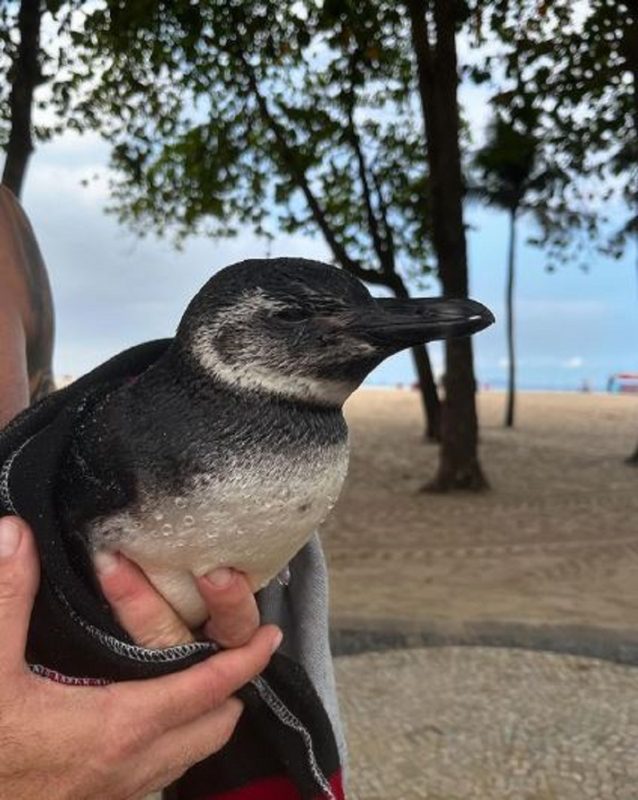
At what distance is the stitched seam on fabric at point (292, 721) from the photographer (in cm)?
112

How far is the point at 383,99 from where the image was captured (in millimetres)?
13508

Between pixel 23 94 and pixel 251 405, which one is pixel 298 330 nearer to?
pixel 251 405

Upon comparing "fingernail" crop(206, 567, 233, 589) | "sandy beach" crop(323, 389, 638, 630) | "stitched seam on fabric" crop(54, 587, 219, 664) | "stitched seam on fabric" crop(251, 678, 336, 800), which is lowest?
"sandy beach" crop(323, 389, 638, 630)

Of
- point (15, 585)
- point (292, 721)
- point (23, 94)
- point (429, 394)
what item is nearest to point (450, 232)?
point (23, 94)

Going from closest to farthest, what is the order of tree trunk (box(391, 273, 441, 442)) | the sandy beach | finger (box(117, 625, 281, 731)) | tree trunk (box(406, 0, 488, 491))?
1. finger (box(117, 625, 281, 731))
2. the sandy beach
3. tree trunk (box(406, 0, 488, 491))
4. tree trunk (box(391, 273, 441, 442))

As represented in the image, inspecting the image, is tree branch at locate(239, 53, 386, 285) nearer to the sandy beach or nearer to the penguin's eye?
the sandy beach

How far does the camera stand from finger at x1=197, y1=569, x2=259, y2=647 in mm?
909

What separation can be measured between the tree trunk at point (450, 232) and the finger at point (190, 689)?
893 cm

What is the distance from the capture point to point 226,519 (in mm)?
873

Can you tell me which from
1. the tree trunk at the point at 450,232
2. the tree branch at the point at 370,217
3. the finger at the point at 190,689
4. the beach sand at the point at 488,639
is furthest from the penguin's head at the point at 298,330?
the tree branch at the point at 370,217

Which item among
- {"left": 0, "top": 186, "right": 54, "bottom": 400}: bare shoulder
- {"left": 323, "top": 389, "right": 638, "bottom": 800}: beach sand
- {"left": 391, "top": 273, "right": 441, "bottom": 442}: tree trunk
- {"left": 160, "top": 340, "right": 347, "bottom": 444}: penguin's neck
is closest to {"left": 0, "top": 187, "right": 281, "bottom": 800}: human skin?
{"left": 160, "top": 340, "right": 347, "bottom": 444}: penguin's neck

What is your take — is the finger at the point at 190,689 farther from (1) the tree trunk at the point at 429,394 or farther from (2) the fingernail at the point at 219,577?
(1) the tree trunk at the point at 429,394

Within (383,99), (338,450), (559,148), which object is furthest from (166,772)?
(383,99)

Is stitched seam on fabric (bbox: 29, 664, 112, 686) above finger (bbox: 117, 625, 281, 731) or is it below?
above
